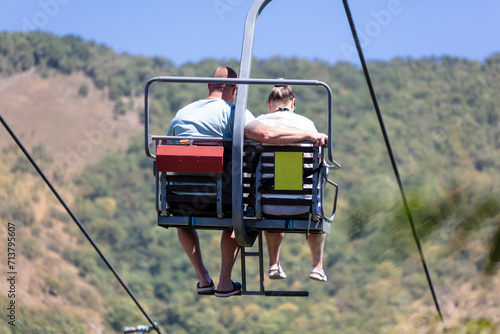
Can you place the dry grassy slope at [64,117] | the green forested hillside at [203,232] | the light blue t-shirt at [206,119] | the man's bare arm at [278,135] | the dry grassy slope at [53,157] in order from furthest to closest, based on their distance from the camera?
the dry grassy slope at [64,117] → the dry grassy slope at [53,157] → the green forested hillside at [203,232] → the light blue t-shirt at [206,119] → the man's bare arm at [278,135]

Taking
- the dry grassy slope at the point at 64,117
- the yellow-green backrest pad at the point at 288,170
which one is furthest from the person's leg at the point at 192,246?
the dry grassy slope at the point at 64,117

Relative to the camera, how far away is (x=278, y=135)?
4664 millimetres

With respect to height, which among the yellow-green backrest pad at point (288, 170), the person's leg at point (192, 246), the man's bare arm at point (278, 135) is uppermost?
the man's bare arm at point (278, 135)

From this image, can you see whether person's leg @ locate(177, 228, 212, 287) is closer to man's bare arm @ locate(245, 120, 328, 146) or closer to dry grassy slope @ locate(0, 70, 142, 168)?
man's bare arm @ locate(245, 120, 328, 146)

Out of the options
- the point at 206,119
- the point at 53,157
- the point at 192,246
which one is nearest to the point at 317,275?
the point at 192,246

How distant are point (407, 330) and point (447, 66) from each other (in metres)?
86.7

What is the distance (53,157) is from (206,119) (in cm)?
7216

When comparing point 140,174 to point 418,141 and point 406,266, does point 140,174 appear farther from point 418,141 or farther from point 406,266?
point 406,266

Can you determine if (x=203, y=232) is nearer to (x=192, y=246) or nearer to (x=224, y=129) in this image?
(x=192, y=246)

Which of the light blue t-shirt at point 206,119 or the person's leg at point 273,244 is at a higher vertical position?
the light blue t-shirt at point 206,119

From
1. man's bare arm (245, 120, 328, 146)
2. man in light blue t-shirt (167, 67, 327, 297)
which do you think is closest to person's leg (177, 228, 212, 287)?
man in light blue t-shirt (167, 67, 327, 297)

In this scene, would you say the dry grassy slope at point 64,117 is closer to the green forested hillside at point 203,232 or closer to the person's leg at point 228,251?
the green forested hillside at point 203,232

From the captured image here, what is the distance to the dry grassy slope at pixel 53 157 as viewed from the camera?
6288 cm

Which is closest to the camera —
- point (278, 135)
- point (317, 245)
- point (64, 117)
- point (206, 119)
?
point (278, 135)
